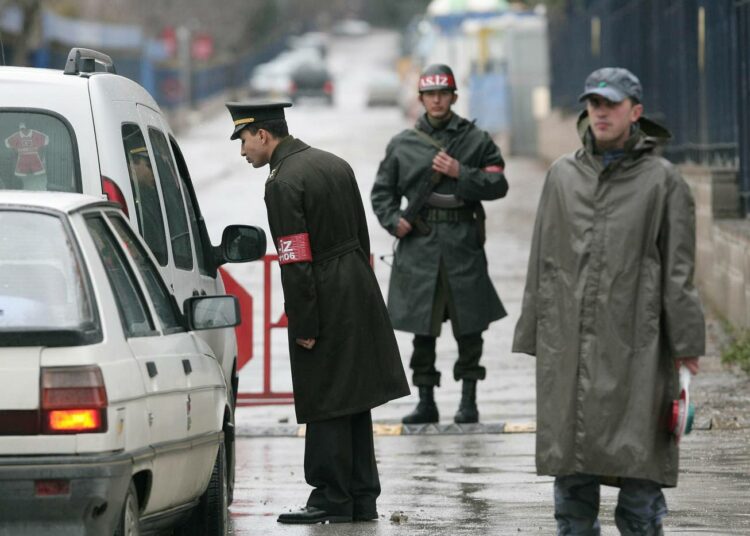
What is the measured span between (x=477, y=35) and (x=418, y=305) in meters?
38.6

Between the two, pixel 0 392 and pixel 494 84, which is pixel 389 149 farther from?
pixel 494 84

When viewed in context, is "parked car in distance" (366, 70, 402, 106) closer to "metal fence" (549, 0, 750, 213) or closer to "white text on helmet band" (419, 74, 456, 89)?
"metal fence" (549, 0, 750, 213)

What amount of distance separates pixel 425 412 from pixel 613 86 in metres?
5.24

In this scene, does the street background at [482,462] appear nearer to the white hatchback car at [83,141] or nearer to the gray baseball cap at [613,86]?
the white hatchback car at [83,141]

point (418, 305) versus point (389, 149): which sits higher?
point (389, 149)

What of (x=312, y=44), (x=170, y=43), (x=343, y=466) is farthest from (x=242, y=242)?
(x=312, y=44)

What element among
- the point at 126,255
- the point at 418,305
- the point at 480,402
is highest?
the point at 126,255

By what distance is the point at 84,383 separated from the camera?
561cm

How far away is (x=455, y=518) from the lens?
821cm

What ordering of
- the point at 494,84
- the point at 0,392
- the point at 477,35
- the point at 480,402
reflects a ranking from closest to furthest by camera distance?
the point at 0,392, the point at 480,402, the point at 494,84, the point at 477,35

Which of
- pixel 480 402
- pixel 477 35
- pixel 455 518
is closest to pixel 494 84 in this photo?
pixel 477 35

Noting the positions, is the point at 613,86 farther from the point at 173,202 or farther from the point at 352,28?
the point at 352,28

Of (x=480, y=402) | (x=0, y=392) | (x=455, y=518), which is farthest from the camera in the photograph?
(x=480, y=402)

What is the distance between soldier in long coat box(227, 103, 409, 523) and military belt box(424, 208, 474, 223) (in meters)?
2.86
